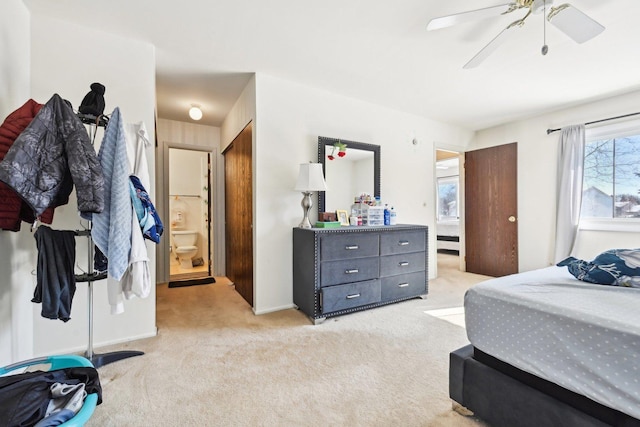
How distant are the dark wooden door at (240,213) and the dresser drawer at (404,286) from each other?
59.1 inches

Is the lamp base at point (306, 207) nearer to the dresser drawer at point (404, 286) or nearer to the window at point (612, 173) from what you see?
the dresser drawer at point (404, 286)

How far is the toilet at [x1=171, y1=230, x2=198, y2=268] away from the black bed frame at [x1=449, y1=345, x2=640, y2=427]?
478cm

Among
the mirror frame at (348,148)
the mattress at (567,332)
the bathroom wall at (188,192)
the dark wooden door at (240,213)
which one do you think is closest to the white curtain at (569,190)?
the mirror frame at (348,148)

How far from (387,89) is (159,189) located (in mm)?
3407

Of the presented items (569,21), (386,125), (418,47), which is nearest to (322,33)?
(418,47)

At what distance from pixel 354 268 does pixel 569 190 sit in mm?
3136

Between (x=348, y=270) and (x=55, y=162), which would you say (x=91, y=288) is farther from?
(x=348, y=270)

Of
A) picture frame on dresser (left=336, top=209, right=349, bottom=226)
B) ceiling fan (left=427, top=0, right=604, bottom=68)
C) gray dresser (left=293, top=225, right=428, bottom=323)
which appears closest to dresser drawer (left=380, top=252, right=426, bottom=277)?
gray dresser (left=293, top=225, right=428, bottom=323)

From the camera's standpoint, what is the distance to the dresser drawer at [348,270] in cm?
257

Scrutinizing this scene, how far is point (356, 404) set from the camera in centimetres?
147

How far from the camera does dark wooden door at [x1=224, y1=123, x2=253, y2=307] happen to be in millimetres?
3057

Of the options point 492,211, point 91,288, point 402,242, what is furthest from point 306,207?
point 492,211

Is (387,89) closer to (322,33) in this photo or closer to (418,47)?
(418,47)

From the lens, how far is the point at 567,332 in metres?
1.06
